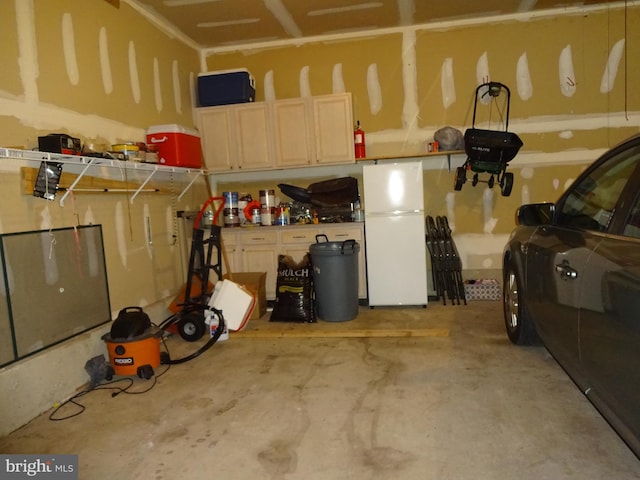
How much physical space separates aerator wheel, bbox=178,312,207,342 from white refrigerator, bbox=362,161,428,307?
178cm

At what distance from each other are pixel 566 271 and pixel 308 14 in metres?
3.81

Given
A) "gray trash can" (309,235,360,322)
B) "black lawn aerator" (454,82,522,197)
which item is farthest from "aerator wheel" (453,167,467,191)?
"gray trash can" (309,235,360,322)

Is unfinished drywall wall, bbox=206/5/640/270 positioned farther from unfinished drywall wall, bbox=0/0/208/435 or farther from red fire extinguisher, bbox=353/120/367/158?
unfinished drywall wall, bbox=0/0/208/435

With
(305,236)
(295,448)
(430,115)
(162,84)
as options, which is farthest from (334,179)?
(295,448)

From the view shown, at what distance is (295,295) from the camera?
4.44m

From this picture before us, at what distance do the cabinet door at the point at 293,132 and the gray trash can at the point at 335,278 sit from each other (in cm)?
118

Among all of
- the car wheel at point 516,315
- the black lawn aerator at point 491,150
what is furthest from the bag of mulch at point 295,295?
the black lawn aerator at point 491,150

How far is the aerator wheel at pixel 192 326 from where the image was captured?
3.96 m

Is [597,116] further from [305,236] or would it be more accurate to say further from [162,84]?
[162,84]

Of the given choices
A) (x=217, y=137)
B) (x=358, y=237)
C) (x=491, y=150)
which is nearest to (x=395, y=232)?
(x=358, y=237)

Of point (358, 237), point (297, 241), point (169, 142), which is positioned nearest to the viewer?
point (169, 142)

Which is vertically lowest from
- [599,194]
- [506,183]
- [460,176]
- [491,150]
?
[599,194]

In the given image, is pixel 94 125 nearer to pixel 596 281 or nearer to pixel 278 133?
pixel 278 133

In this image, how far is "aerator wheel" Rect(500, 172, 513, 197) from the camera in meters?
4.88
